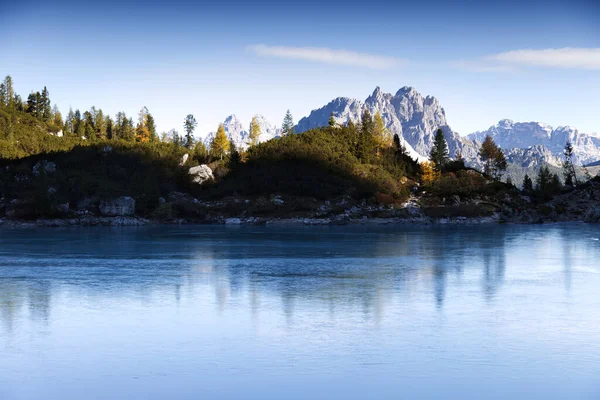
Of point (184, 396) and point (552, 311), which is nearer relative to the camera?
point (184, 396)

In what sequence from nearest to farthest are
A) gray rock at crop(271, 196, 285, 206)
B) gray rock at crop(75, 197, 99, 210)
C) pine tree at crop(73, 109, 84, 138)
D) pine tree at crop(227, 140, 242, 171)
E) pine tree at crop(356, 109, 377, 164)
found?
gray rock at crop(75, 197, 99, 210) < gray rock at crop(271, 196, 285, 206) < pine tree at crop(227, 140, 242, 171) < pine tree at crop(356, 109, 377, 164) < pine tree at crop(73, 109, 84, 138)

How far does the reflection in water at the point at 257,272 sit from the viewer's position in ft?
93.2

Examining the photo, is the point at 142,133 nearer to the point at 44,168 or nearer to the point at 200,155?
the point at 200,155

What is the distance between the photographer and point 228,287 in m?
32.3

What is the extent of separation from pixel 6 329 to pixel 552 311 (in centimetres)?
2135

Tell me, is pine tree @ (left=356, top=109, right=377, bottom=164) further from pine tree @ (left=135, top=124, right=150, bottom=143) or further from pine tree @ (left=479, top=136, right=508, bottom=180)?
pine tree @ (left=135, top=124, right=150, bottom=143)

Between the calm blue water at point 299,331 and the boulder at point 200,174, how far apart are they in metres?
97.9

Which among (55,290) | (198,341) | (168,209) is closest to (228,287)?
(55,290)

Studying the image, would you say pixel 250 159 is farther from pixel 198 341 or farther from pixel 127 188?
pixel 198 341

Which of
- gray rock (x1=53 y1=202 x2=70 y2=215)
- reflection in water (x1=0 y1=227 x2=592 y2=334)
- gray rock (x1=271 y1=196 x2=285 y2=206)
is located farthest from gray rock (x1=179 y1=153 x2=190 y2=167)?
reflection in water (x1=0 y1=227 x2=592 y2=334)

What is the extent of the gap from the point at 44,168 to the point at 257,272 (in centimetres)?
10270

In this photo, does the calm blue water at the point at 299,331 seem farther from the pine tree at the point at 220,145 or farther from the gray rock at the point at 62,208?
the pine tree at the point at 220,145

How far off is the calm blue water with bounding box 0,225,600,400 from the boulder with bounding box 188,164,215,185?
97.9m

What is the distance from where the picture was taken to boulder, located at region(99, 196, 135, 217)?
381 ft
